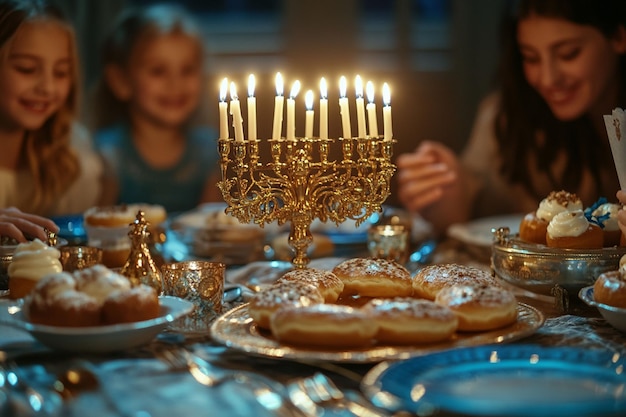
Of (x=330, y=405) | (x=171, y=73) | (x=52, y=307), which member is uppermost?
(x=171, y=73)

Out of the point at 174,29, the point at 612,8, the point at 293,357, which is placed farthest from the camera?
the point at 174,29

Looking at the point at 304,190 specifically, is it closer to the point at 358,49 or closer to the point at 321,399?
the point at 321,399

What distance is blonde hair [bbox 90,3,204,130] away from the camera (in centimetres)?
618

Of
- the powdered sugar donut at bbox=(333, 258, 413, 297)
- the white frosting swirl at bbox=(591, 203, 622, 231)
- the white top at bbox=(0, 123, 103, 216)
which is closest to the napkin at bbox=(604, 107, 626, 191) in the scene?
the white frosting swirl at bbox=(591, 203, 622, 231)

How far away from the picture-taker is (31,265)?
2846mm

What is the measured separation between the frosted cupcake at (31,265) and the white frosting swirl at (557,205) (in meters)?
1.53

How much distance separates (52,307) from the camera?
7.79 feet

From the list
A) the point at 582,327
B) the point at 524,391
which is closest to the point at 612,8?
the point at 582,327

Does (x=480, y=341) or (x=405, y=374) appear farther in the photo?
(x=480, y=341)

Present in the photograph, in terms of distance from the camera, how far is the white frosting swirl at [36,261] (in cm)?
284

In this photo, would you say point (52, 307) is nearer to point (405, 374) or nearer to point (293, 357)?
point (293, 357)

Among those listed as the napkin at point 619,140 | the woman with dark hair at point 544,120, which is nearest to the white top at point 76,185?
the woman with dark hair at point 544,120

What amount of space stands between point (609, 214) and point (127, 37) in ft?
13.1

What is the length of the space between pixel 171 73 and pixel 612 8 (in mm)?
2778
